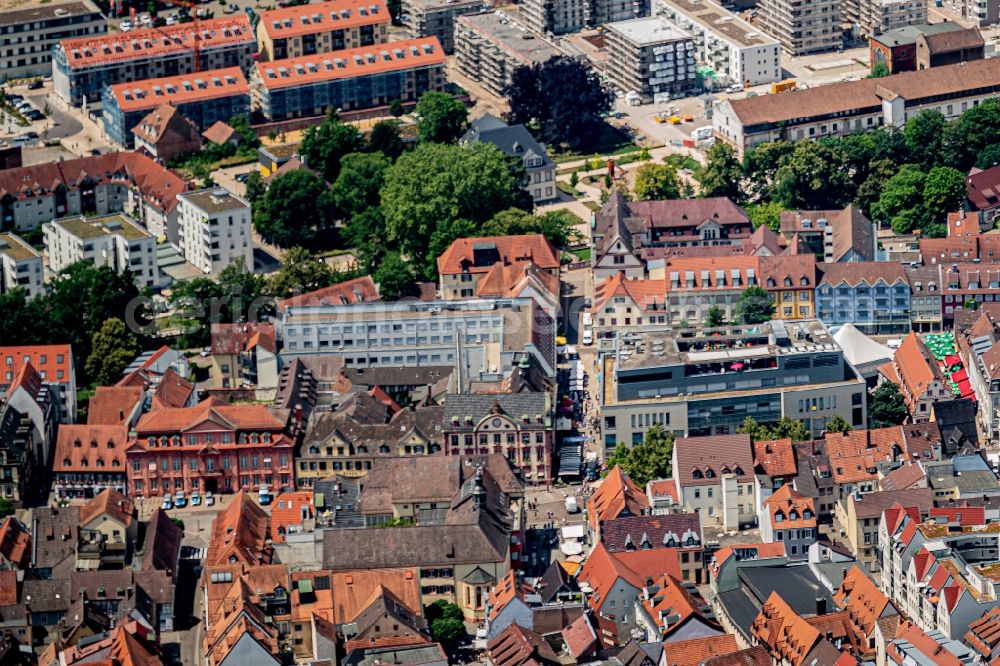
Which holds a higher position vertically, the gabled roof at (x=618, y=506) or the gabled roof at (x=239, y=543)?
the gabled roof at (x=618, y=506)

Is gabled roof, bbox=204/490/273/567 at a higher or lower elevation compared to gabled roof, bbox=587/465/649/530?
lower

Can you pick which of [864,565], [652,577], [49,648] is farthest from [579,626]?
[49,648]

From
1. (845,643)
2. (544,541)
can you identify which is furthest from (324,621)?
(845,643)

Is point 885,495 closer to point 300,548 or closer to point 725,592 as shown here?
point 725,592

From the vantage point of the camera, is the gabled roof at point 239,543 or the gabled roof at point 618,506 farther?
the gabled roof at point 618,506

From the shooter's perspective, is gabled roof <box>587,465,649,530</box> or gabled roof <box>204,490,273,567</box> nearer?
gabled roof <box>204,490,273,567</box>

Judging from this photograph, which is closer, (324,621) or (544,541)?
(324,621)

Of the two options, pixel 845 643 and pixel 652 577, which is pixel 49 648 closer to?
pixel 652 577

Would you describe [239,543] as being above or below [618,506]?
below

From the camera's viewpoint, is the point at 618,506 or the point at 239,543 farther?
the point at 618,506
